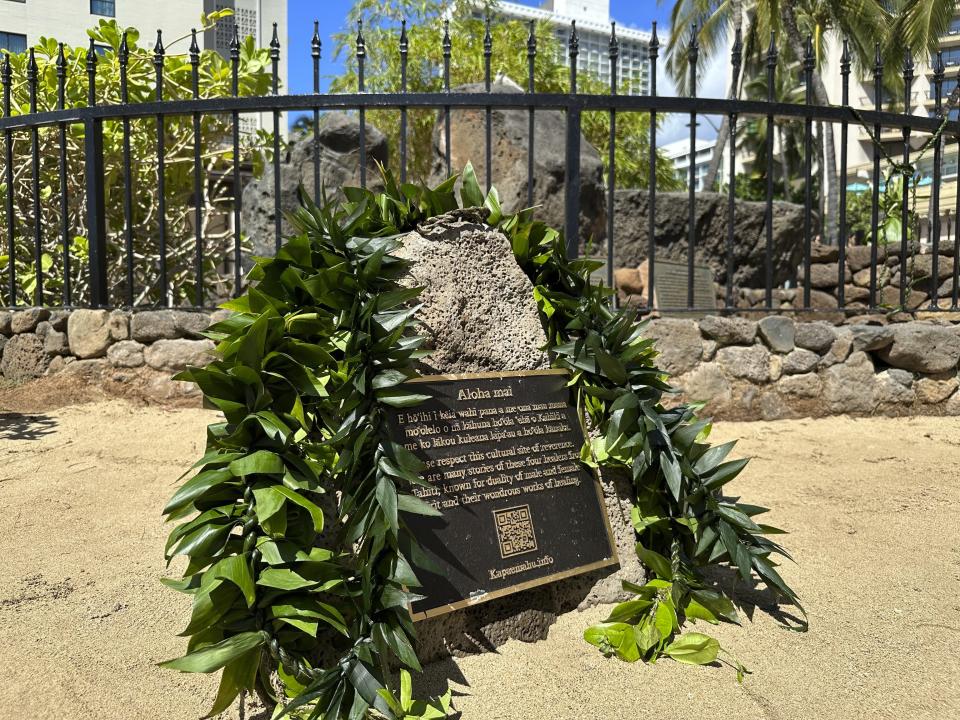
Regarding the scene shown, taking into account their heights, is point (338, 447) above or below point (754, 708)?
above

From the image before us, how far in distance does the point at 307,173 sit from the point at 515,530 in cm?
819

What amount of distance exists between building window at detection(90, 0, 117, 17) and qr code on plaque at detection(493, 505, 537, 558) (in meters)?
29.8

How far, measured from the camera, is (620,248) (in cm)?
911

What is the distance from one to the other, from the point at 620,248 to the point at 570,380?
6838mm

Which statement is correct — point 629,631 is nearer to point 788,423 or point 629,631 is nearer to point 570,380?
point 570,380

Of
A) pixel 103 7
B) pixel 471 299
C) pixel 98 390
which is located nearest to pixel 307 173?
pixel 98 390

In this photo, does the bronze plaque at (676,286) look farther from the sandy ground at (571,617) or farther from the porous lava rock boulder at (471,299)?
the porous lava rock boulder at (471,299)

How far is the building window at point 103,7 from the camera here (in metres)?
26.0

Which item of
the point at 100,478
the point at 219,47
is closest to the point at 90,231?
the point at 100,478

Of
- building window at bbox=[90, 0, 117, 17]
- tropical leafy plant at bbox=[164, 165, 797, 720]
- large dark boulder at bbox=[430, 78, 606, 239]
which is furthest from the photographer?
building window at bbox=[90, 0, 117, 17]

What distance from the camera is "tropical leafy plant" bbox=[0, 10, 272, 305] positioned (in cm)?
630

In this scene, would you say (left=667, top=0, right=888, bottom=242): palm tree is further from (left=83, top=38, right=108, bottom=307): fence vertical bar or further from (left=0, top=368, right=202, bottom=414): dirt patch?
(left=0, top=368, right=202, bottom=414): dirt patch

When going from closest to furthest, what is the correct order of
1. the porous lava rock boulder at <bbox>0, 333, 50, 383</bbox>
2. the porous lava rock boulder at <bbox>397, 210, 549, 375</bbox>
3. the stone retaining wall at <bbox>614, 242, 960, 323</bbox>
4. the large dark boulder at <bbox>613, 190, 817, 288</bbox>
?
1. the porous lava rock boulder at <bbox>397, 210, 549, 375</bbox>
2. the porous lava rock boulder at <bbox>0, 333, 50, 383</bbox>
3. the large dark boulder at <bbox>613, 190, 817, 288</bbox>
4. the stone retaining wall at <bbox>614, 242, 960, 323</bbox>

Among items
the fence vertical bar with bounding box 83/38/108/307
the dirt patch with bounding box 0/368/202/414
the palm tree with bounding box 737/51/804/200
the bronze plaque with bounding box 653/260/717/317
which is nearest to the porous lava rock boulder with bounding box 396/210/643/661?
the dirt patch with bounding box 0/368/202/414
